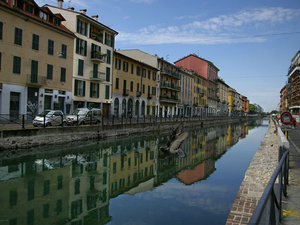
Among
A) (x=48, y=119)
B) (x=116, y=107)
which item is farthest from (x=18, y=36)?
(x=116, y=107)

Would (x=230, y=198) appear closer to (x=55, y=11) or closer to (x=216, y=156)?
(x=216, y=156)

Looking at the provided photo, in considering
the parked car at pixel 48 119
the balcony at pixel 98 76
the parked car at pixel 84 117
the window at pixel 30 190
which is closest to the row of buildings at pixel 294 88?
the balcony at pixel 98 76

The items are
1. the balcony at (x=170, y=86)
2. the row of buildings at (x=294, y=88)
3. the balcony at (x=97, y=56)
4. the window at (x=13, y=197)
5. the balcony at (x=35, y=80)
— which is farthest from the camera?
the row of buildings at (x=294, y=88)

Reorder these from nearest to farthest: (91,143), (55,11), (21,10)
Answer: (91,143), (21,10), (55,11)

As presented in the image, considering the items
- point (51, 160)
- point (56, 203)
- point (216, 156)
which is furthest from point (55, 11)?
point (56, 203)

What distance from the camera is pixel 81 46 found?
31.3 m

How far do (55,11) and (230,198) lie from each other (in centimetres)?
2937

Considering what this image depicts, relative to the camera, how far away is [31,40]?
24.7 metres

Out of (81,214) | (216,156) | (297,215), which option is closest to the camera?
(297,215)

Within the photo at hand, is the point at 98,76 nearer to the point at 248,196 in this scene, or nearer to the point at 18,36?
the point at 18,36

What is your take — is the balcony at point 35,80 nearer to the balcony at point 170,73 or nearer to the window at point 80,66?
the window at point 80,66

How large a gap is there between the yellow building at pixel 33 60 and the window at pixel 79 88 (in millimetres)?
1063

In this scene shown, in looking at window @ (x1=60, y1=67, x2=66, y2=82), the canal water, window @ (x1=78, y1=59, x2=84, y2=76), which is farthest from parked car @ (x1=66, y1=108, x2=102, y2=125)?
window @ (x1=78, y1=59, x2=84, y2=76)

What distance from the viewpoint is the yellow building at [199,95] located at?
71.8 m
